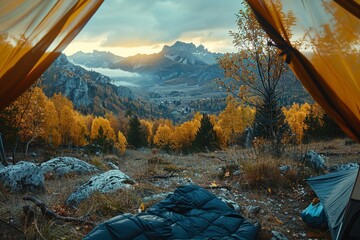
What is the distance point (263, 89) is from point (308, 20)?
28.5 ft

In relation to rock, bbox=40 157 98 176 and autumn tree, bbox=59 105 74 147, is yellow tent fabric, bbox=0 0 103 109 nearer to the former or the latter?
rock, bbox=40 157 98 176

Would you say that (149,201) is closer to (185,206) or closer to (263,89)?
(185,206)

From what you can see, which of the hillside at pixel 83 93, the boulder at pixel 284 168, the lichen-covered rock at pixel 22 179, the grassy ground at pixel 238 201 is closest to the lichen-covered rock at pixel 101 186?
the grassy ground at pixel 238 201

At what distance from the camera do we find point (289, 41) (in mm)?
3898

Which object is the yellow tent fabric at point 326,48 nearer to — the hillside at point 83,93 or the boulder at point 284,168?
the boulder at point 284,168

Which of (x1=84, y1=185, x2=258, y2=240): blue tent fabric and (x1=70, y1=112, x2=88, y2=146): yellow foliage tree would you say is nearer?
(x1=84, y1=185, x2=258, y2=240): blue tent fabric

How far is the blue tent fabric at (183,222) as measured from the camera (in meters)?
3.75

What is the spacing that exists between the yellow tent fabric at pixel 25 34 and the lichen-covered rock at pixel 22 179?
659 centimetres

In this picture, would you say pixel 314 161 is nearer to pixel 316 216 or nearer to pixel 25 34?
pixel 316 216

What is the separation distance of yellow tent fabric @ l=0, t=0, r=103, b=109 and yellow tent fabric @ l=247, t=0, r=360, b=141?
98.6 inches

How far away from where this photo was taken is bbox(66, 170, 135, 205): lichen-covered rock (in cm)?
706

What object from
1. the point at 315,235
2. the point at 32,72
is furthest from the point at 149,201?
the point at 32,72

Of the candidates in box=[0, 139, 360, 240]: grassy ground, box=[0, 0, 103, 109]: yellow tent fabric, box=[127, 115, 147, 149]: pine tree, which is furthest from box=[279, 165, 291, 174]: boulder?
box=[127, 115, 147, 149]: pine tree

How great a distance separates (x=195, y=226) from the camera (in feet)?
15.9
